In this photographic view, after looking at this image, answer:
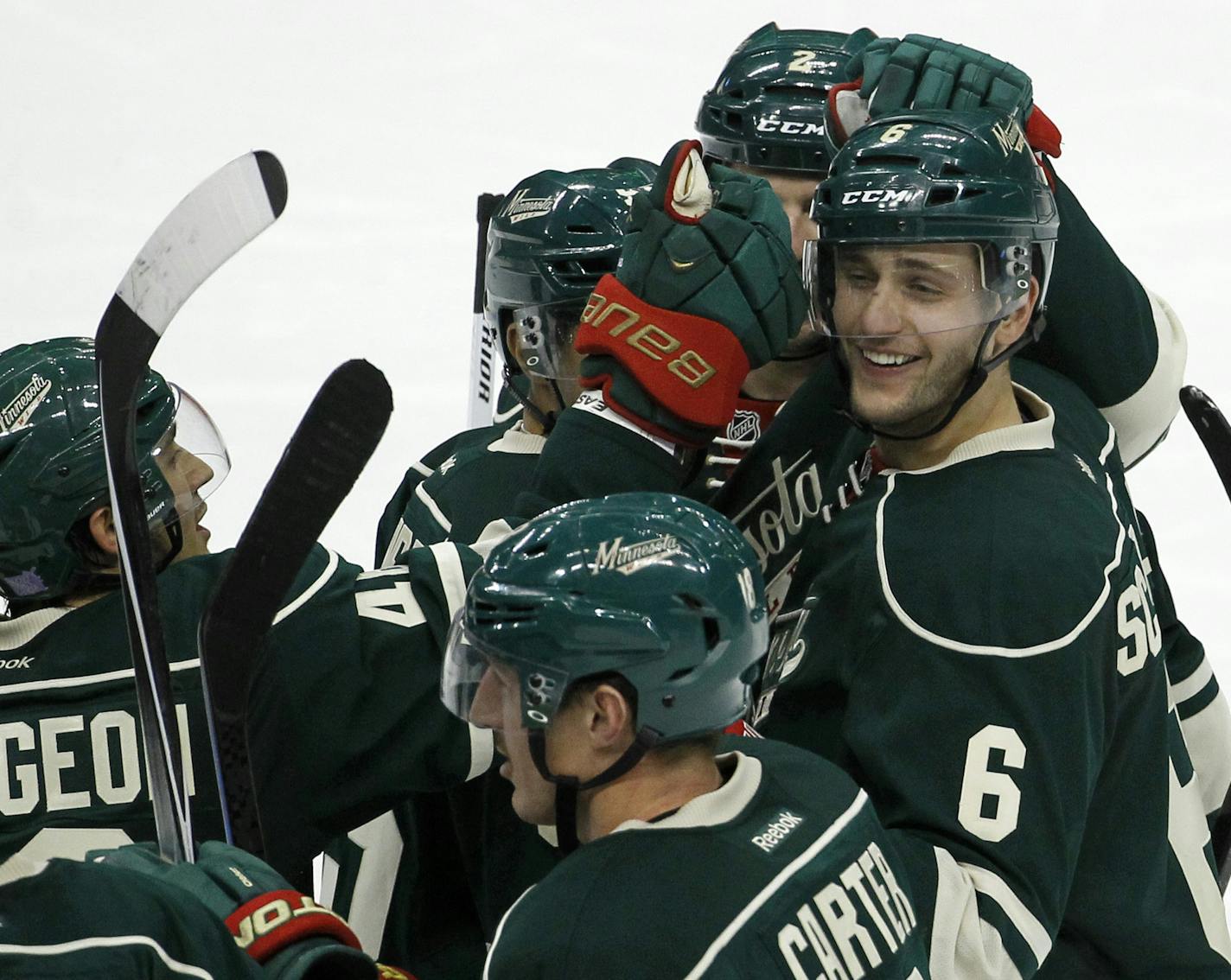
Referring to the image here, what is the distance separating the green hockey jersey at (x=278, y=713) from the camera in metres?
2.12

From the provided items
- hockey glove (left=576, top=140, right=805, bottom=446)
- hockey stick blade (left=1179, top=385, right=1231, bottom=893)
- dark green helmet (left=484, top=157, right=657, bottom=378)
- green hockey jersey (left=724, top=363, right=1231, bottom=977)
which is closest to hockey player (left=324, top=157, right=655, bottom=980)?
dark green helmet (left=484, top=157, right=657, bottom=378)

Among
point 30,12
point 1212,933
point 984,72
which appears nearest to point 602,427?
point 984,72

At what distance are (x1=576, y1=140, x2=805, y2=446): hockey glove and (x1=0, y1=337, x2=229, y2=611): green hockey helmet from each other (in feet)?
1.70

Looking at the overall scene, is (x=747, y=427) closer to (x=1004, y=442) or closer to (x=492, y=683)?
(x=1004, y=442)

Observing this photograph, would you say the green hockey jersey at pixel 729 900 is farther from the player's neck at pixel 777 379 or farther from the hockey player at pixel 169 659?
the player's neck at pixel 777 379

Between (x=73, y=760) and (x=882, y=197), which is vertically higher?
(x=882, y=197)

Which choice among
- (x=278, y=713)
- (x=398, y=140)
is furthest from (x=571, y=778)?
(x=398, y=140)

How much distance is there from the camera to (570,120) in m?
5.74

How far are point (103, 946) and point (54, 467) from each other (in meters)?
0.72

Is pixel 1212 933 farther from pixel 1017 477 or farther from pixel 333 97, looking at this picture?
pixel 333 97

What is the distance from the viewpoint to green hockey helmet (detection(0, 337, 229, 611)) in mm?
2146

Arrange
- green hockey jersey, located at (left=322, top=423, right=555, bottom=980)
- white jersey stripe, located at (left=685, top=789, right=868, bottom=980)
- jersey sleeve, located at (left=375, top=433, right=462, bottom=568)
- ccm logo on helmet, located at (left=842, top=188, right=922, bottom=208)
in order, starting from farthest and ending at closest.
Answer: jersey sleeve, located at (left=375, top=433, right=462, bottom=568) → green hockey jersey, located at (left=322, top=423, right=555, bottom=980) → ccm logo on helmet, located at (left=842, top=188, right=922, bottom=208) → white jersey stripe, located at (left=685, top=789, right=868, bottom=980)

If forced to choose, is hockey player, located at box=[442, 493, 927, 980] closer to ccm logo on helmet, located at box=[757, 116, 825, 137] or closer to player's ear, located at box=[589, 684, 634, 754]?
player's ear, located at box=[589, 684, 634, 754]

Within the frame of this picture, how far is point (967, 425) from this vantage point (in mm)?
2289
